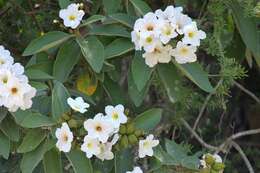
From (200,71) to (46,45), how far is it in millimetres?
453

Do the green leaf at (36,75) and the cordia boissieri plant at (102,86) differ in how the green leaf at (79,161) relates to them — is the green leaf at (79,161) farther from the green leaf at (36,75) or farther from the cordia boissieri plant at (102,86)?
the green leaf at (36,75)

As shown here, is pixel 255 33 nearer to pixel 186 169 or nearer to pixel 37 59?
pixel 186 169

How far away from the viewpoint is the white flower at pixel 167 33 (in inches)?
63.4

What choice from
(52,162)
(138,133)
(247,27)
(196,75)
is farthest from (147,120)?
(247,27)

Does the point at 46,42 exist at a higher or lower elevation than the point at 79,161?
higher

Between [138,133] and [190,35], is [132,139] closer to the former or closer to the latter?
[138,133]

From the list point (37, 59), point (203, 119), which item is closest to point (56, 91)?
point (37, 59)

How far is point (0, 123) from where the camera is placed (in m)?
1.66

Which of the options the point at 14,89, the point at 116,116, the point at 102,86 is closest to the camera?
the point at 14,89

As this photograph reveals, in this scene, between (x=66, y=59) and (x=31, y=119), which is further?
(x=66, y=59)

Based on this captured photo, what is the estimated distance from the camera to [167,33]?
162 centimetres

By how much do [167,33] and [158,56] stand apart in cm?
8

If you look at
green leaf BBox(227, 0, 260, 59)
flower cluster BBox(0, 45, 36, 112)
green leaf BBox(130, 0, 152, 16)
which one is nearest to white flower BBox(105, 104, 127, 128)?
flower cluster BBox(0, 45, 36, 112)

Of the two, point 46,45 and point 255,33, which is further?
point 255,33
